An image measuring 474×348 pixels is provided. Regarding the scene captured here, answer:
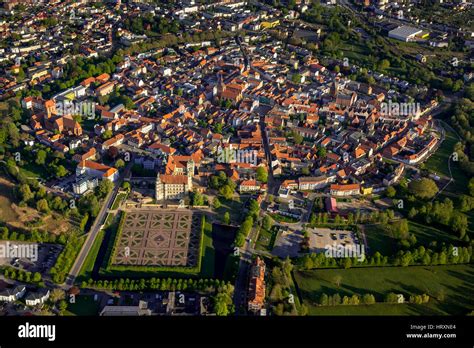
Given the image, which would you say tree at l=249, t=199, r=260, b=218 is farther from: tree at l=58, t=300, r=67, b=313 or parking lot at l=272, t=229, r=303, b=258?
tree at l=58, t=300, r=67, b=313

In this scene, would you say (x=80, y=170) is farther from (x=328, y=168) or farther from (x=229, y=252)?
(x=328, y=168)

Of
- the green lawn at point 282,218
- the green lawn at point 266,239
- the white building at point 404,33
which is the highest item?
the white building at point 404,33

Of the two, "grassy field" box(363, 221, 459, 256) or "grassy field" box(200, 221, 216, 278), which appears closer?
"grassy field" box(200, 221, 216, 278)

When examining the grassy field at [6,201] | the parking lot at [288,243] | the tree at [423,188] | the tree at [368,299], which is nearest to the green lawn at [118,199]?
the grassy field at [6,201]

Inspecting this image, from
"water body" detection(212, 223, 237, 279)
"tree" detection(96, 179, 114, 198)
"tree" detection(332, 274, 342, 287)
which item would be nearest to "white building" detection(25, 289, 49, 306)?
"water body" detection(212, 223, 237, 279)

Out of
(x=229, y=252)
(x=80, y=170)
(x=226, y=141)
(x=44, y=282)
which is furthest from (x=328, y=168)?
(x=44, y=282)

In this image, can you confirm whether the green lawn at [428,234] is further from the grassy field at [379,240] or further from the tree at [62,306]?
the tree at [62,306]
